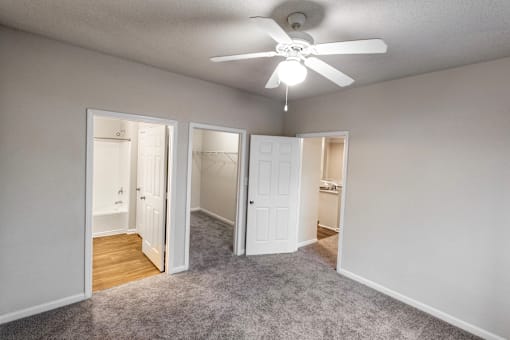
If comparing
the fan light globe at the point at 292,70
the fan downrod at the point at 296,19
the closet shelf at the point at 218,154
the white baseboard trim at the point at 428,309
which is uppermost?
the fan downrod at the point at 296,19

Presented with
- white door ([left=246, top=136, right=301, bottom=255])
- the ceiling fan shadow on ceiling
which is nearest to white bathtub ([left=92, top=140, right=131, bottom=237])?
white door ([left=246, top=136, right=301, bottom=255])

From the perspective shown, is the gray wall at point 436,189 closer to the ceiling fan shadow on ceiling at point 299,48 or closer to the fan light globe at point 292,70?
the ceiling fan shadow on ceiling at point 299,48

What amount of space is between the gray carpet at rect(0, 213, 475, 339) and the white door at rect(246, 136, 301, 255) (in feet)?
2.09

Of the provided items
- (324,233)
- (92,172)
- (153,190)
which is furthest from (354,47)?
(324,233)

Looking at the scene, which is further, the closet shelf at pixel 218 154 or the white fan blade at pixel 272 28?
the closet shelf at pixel 218 154

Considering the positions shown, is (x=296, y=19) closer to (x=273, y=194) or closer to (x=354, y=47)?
(x=354, y=47)

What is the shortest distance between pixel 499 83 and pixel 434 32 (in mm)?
990

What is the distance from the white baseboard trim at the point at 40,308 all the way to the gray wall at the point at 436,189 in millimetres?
3208

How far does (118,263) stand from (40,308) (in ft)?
3.72

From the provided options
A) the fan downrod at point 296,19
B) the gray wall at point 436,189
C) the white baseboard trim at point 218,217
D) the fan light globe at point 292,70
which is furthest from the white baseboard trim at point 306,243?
the fan downrod at point 296,19

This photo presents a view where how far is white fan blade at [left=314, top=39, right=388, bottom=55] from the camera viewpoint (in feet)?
4.41

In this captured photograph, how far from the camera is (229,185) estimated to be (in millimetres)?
5855

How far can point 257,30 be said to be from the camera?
193 centimetres

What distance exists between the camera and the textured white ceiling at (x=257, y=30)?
1590mm
